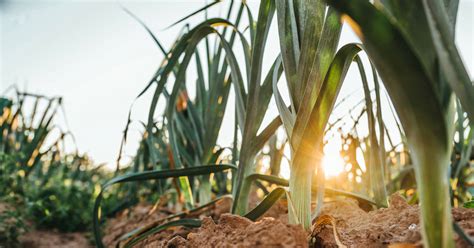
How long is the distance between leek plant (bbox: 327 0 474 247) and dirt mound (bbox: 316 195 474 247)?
0.08 metres

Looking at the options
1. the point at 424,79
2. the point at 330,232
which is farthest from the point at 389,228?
the point at 424,79

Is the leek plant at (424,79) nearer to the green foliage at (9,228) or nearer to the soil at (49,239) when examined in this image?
the green foliage at (9,228)

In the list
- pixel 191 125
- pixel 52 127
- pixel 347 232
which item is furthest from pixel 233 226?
pixel 52 127

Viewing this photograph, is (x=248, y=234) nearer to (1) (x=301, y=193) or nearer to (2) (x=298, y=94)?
(1) (x=301, y=193)

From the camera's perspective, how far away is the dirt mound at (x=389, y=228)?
0.52m

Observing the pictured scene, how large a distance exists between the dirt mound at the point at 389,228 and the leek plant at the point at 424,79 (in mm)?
83

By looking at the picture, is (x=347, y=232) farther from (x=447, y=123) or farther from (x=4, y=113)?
(x=4, y=113)

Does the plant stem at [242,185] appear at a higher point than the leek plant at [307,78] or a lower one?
lower

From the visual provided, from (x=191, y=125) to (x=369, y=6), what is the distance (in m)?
1.10

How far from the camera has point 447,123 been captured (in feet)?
1.26

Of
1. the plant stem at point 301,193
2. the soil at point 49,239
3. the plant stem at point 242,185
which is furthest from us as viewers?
the soil at point 49,239

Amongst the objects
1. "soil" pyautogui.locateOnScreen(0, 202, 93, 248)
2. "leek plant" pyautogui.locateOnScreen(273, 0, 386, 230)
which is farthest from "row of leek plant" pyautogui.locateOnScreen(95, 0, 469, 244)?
"soil" pyautogui.locateOnScreen(0, 202, 93, 248)

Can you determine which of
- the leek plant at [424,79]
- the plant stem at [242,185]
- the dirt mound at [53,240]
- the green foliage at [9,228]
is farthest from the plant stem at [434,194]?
the dirt mound at [53,240]

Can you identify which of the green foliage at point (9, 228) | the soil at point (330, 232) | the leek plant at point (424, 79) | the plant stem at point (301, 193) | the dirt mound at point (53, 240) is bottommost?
the dirt mound at point (53, 240)
